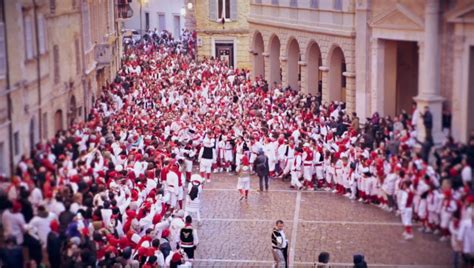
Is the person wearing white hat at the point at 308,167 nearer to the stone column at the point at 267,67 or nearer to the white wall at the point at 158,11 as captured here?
the stone column at the point at 267,67

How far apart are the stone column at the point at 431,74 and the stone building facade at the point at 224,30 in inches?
1748

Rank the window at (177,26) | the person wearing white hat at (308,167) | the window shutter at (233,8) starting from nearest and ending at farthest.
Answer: the person wearing white hat at (308,167)
the window shutter at (233,8)
the window at (177,26)

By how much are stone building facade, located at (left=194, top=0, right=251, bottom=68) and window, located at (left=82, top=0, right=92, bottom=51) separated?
1653 inches

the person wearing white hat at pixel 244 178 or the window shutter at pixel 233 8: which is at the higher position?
the window shutter at pixel 233 8

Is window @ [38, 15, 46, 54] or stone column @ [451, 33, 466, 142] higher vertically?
window @ [38, 15, 46, 54]

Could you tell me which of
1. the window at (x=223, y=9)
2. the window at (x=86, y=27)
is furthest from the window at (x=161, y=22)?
the window at (x=86, y=27)

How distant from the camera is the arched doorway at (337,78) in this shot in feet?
51.8

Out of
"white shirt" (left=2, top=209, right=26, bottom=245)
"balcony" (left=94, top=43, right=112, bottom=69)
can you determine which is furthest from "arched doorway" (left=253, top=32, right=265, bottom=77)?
"white shirt" (left=2, top=209, right=26, bottom=245)

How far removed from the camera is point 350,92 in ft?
46.4

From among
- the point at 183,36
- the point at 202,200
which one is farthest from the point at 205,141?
the point at 183,36

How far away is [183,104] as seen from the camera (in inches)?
1261

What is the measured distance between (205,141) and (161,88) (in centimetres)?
375

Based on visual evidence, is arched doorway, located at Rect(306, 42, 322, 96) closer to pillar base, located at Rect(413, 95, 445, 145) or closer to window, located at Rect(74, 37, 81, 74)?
window, located at Rect(74, 37, 81, 74)

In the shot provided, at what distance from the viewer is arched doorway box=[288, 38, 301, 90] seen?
2687cm
